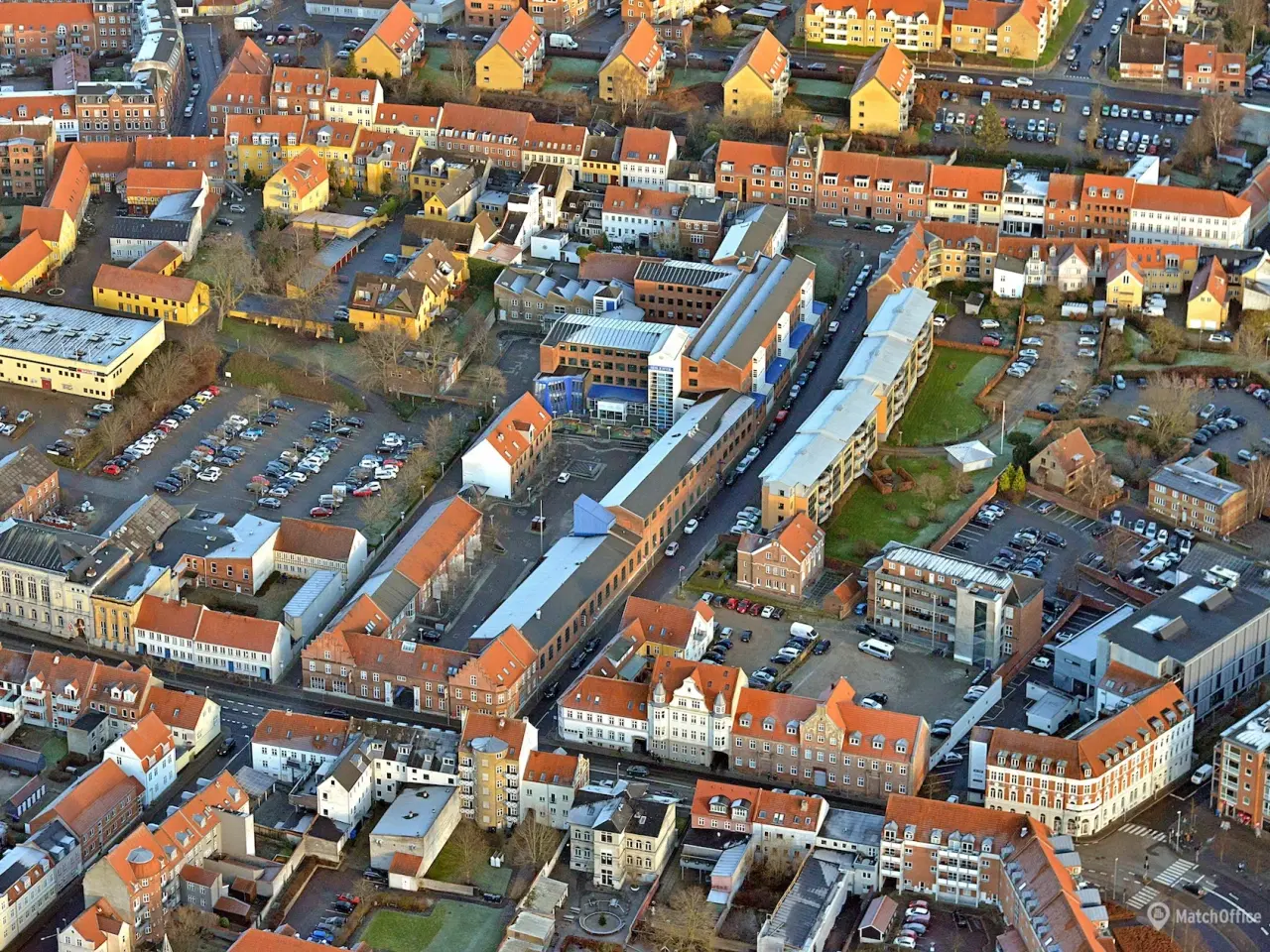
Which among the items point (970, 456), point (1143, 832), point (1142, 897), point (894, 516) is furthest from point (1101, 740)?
point (970, 456)

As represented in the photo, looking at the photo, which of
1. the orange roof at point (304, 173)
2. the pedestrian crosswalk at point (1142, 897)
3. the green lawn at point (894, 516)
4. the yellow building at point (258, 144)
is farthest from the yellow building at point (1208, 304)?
the yellow building at point (258, 144)

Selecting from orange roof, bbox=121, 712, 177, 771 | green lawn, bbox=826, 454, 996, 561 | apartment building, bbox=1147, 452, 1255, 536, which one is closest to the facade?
green lawn, bbox=826, 454, 996, 561

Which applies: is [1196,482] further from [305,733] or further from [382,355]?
[305,733]

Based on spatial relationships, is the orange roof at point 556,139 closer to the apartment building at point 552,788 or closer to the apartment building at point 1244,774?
the apartment building at point 552,788

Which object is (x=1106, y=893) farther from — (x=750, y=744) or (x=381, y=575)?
(x=381, y=575)

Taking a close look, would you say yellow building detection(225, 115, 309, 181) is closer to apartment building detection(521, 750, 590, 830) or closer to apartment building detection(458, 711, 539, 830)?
apartment building detection(458, 711, 539, 830)

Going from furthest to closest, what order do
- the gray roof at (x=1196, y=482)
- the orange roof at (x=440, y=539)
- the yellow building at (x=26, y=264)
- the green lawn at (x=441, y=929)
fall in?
1. the yellow building at (x=26, y=264)
2. the gray roof at (x=1196, y=482)
3. the orange roof at (x=440, y=539)
4. the green lawn at (x=441, y=929)

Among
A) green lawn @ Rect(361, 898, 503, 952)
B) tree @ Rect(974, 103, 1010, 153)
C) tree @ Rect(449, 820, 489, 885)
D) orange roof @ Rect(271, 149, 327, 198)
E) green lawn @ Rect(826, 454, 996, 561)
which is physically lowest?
green lawn @ Rect(361, 898, 503, 952)
